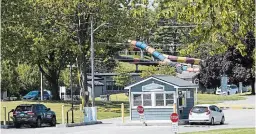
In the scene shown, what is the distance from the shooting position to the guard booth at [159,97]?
133 feet

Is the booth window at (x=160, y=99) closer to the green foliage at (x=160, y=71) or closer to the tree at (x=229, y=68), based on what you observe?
the tree at (x=229, y=68)

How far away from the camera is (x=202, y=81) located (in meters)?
82.4

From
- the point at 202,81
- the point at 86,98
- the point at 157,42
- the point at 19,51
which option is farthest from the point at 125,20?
the point at 157,42

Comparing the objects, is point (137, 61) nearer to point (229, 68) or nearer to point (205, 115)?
point (229, 68)

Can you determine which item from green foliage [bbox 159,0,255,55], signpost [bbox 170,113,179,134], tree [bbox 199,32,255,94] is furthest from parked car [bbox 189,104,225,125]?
green foliage [bbox 159,0,255,55]

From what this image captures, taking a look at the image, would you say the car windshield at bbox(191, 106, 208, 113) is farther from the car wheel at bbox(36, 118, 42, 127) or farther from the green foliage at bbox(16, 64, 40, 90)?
the green foliage at bbox(16, 64, 40, 90)

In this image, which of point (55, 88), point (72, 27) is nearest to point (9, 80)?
point (55, 88)

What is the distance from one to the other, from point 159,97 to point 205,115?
3905 millimetres

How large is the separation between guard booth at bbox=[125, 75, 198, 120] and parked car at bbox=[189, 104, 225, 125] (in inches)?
71.5

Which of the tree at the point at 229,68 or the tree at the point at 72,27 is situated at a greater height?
the tree at the point at 72,27

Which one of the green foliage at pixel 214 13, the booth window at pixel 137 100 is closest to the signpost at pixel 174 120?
the green foliage at pixel 214 13

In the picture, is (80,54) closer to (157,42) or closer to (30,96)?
(30,96)

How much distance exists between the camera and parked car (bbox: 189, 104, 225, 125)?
38.5 meters

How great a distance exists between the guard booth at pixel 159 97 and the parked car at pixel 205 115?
5.96 ft
